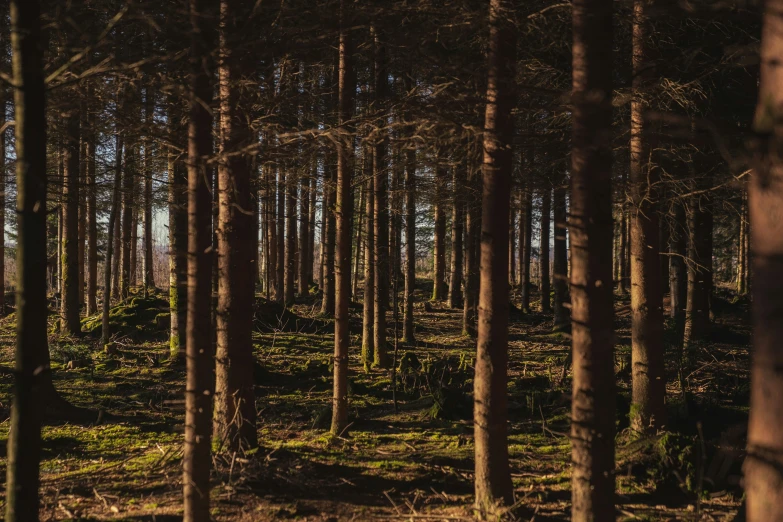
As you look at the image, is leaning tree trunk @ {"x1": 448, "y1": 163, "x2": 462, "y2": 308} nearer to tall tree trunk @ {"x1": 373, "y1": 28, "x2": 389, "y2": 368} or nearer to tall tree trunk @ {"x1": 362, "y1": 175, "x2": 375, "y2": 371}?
tall tree trunk @ {"x1": 373, "y1": 28, "x2": 389, "y2": 368}

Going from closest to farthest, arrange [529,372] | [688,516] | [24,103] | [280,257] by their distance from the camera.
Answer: [24,103]
[688,516]
[529,372]
[280,257]

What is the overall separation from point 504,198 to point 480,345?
145cm

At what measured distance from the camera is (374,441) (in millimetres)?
9172

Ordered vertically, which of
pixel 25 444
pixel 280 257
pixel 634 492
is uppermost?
pixel 280 257

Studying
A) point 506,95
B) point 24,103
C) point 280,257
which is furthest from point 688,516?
point 280,257

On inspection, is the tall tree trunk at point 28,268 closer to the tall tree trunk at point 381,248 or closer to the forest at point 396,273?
the forest at point 396,273

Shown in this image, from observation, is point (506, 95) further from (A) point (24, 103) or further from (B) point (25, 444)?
(B) point (25, 444)

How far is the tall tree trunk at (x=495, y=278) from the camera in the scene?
6195mm

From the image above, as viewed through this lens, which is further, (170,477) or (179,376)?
(179,376)

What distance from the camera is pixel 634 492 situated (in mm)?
7285

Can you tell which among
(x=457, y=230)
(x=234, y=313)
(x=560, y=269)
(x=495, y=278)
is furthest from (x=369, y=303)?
(x=495, y=278)

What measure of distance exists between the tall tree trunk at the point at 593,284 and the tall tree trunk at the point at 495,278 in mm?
1145

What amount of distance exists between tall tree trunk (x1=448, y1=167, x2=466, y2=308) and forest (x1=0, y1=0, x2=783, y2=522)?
1.27ft

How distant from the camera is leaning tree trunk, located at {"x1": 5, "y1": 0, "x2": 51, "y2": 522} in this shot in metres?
4.75
